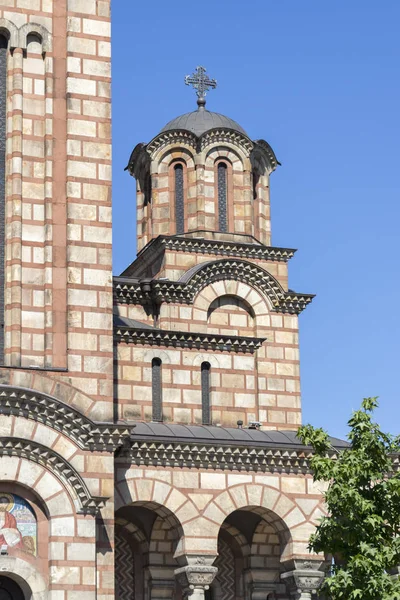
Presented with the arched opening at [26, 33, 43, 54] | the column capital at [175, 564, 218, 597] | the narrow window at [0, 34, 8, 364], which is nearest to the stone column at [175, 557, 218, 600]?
the column capital at [175, 564, 218, 597]

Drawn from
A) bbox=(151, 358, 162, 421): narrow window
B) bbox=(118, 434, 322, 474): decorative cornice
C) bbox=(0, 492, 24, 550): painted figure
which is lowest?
bbox=(0, 492, 24, 550): painted figure

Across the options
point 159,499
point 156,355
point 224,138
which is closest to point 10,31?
point 156,355

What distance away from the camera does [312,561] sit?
99.1 feet

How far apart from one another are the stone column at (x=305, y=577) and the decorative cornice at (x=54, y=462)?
5.46 m

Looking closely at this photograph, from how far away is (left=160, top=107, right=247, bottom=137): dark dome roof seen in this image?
131ft

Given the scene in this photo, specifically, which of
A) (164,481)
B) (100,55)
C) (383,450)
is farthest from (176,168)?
(383,450)

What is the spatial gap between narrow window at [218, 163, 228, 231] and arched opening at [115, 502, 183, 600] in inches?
419

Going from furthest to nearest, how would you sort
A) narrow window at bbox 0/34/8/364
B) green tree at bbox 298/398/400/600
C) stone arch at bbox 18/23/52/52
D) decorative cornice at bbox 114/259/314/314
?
decorative cornice at bbox 114/259/314/314 < stone arch at bbox 18/23/52/52 < narrow window at bbox 0/34/8/364 < green tree at bbox 298/398/400/600

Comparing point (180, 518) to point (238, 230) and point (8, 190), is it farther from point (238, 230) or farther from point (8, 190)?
point (238, 230)

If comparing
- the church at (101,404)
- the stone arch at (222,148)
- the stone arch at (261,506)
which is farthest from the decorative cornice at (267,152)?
the stone arch at (261,506)

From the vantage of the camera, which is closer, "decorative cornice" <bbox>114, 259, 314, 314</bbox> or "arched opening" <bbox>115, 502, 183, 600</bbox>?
"arched opening" <bbox>115, 502, 183, 600</bbox>

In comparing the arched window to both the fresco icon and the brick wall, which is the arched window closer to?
the brick wall

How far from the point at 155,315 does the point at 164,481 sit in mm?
8776

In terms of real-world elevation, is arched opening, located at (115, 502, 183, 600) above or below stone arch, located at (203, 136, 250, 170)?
below
